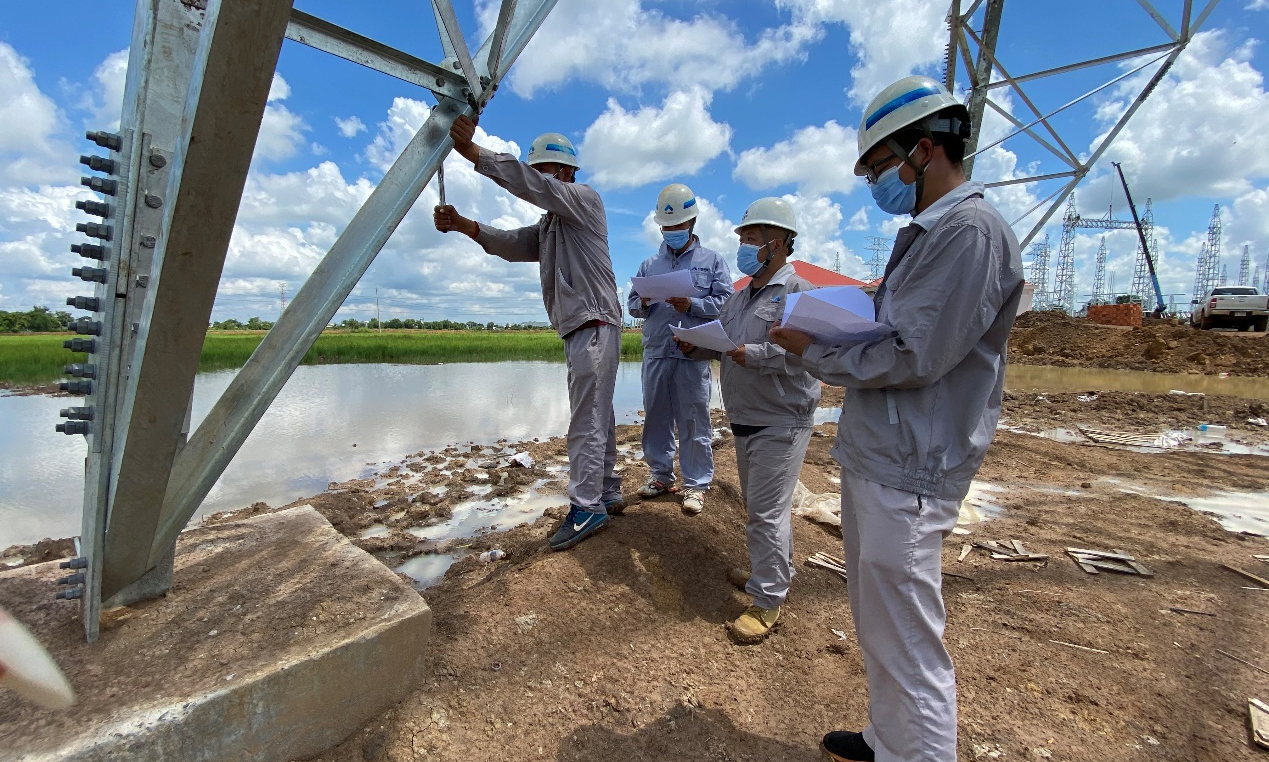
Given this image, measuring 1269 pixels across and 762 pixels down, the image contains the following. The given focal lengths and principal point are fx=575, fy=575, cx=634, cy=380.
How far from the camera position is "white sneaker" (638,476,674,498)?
13.4 feet

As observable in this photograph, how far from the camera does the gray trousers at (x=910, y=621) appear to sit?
1.49m

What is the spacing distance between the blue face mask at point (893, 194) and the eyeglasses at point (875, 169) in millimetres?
17

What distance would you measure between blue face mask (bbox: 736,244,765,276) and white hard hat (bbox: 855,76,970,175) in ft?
3.56

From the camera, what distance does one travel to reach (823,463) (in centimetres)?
588

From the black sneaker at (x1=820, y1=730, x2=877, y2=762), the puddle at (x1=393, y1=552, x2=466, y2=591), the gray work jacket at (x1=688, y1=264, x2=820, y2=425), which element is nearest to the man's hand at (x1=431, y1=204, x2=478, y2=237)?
the gray work jacket at (x1=688, y1=264, x2=820, y2=425)

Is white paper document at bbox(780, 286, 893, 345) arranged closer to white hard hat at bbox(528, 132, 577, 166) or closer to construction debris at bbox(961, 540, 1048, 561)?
white hard hat at bbox(528, 132, 577, 166)

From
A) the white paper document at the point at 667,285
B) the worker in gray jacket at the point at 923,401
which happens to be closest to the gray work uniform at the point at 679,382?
the white paper document at the point at 667,285

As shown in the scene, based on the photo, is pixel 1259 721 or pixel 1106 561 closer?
pixel 1259 721

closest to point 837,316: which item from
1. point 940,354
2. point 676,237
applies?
point 940,354

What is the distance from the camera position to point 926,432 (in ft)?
4.96

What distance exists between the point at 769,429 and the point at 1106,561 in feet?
8.79

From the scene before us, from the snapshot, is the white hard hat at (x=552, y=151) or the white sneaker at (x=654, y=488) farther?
the white sneaker at (x=654, y=488)

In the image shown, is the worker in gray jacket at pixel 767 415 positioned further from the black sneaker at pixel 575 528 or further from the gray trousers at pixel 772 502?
the black sneaker at pixel 575 528

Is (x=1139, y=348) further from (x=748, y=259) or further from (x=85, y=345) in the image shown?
(x=85, y=345)
